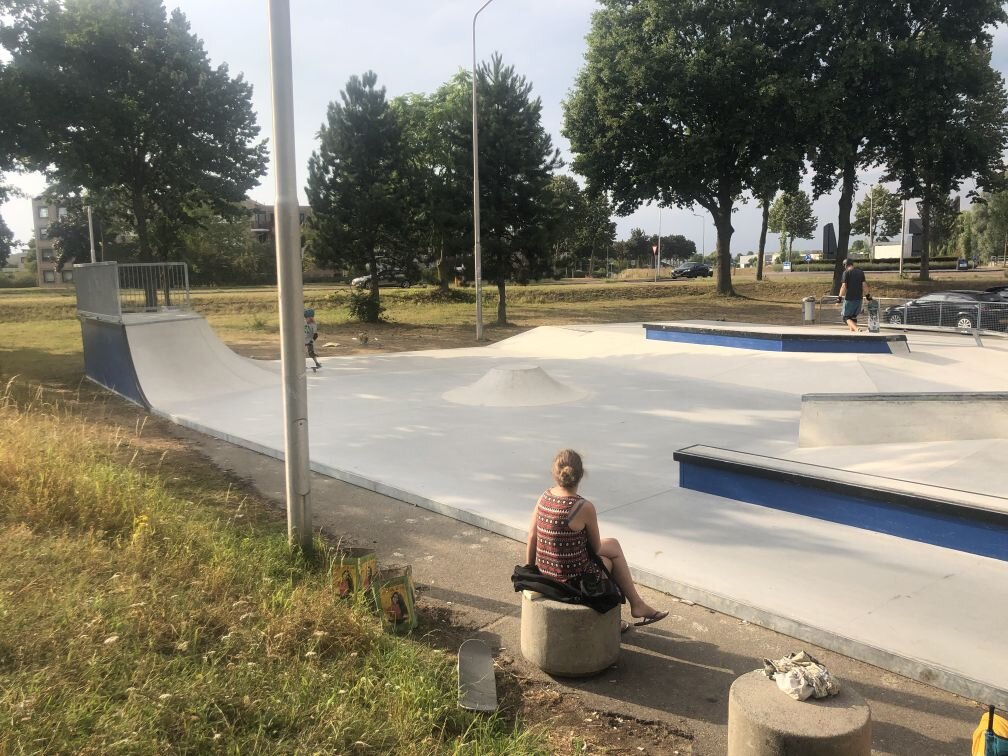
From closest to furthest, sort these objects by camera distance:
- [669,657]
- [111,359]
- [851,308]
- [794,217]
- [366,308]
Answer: [669,657] → [111,359] → [851,308] → [366,308] → [794,217]

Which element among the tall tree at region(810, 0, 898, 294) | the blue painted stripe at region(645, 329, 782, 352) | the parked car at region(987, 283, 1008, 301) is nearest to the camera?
the blue painted stripe at region(645, 329, 782, 352)

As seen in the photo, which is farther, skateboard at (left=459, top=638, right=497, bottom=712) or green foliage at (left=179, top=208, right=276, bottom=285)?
green foliage at (left=179, top=208, right=276, bottom=285)

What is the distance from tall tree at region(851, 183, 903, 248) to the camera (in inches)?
3169

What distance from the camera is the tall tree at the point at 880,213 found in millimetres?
80500

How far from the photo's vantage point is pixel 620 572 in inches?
168

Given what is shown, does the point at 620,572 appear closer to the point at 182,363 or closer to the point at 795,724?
the point at 795,724

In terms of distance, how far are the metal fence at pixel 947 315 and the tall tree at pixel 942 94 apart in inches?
537

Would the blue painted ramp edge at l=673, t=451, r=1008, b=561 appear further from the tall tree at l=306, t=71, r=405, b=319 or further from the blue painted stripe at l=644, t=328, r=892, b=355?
the tall tree at l=306, t=71, r=405, b=319

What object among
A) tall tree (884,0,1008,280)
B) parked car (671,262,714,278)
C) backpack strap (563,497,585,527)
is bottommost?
backpack strap (563,497,585,527)

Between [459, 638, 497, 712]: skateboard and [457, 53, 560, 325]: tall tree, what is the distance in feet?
85.5

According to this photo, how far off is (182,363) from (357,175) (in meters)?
17.7

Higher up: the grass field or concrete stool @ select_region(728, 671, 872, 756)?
concrete stool @ select_region(728, 671, 872, 756)

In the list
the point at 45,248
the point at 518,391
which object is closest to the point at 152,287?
the point at 518,391

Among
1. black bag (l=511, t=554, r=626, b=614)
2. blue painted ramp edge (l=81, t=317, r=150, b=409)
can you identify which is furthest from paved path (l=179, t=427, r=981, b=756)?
blue painted ramp edge (l=81, t=317, r=150, b=409)
